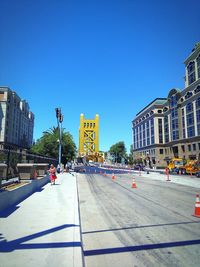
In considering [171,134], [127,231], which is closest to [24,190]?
[127,231]

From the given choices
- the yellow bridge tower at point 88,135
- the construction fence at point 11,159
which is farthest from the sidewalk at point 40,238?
the yellow bridge tower at point 88,135

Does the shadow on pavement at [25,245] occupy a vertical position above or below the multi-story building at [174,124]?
below

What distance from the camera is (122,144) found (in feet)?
462

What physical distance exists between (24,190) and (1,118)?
71.6 m

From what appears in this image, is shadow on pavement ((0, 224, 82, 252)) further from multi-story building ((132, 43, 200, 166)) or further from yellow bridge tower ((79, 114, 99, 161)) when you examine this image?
yellow bridge tower ((79, 114, 99, 161))

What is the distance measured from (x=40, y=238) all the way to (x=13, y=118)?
89836mm

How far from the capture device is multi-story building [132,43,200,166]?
58156 millimetres

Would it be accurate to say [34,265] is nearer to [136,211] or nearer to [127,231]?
[127,231]

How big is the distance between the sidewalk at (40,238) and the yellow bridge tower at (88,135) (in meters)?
166

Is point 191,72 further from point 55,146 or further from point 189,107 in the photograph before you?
point 55,146

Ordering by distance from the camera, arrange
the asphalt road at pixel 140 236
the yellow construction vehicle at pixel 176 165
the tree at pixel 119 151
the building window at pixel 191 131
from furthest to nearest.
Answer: the tree at pixel 119 151, the building window at pixel 191 131, the yellow construction vehicle at pixel 176 165, the asphalt road at pixel 140 236

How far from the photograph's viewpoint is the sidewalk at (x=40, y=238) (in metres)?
4.26

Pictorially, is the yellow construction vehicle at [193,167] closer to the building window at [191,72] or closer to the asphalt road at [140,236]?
the asphalt road at [140,236]

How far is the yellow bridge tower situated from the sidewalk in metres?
166
